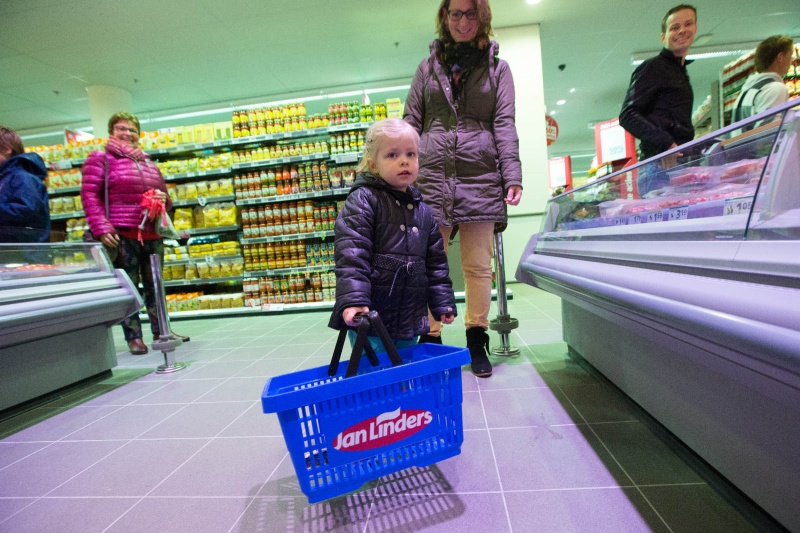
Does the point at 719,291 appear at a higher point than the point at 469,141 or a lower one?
lower

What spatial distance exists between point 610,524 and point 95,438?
1.93 meters

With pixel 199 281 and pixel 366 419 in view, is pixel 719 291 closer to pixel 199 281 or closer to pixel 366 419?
pixel 366 419

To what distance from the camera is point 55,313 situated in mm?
1791

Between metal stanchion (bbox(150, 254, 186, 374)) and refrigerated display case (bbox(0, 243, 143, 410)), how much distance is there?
0.20 meters

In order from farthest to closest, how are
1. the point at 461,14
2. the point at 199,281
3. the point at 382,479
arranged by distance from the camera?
the point at 199,281 < the point at 461,14 < the point at 382,479

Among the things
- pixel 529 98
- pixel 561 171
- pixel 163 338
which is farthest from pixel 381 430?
pixel 561 171

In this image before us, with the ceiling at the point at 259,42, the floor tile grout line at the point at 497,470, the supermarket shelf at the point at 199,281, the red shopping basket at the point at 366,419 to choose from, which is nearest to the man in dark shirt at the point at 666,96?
the floor tile grout line at the point at 497,470

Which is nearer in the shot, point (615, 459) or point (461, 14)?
point (615, 459)

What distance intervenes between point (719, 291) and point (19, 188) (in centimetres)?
319

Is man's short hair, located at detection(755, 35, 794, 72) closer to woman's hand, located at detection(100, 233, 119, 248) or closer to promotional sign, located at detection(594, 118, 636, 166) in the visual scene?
promotional sign, located at detection(594, 118, 636, 166)

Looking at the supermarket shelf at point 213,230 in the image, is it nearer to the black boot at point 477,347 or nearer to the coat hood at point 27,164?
the coat hood at point 27,164

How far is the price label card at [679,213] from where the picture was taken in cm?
95

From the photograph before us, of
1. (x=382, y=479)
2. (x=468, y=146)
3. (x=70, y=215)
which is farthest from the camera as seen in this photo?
(x=70, y=215)

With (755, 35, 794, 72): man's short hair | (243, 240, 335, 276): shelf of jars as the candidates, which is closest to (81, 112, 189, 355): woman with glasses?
(243, 240, 335, 276): shelf of jars
